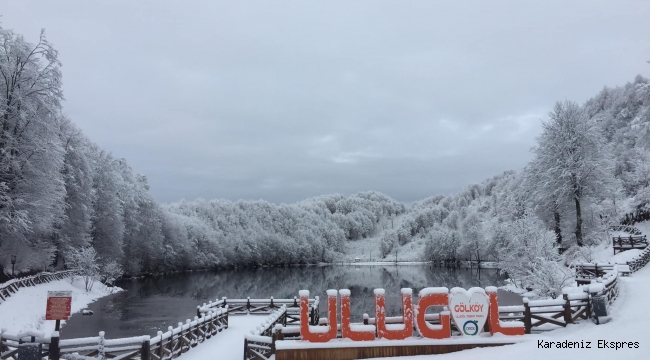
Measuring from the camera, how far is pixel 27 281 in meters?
31.6

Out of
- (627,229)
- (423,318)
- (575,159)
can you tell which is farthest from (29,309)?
(627,229)

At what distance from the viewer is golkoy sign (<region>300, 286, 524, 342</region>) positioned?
13.4 meters

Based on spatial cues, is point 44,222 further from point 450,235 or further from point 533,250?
point 450,235

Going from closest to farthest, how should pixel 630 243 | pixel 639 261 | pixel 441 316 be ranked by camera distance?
1. pixel 441 316
2. pixel 639 261
3. pixel 630 243

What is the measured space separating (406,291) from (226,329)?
1350cm

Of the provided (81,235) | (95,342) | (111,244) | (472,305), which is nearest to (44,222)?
(81,235)

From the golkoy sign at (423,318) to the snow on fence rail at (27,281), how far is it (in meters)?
22.7

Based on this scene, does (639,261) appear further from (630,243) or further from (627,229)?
(627,229)

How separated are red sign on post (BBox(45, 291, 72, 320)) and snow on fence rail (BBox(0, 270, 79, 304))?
1695cm

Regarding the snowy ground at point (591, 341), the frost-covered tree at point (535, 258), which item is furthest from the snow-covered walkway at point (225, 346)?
the frost-covered tree at point (535, 258)

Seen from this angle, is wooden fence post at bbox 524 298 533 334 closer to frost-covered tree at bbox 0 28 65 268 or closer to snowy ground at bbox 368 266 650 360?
snowy ground at bbox 368 266 650 360

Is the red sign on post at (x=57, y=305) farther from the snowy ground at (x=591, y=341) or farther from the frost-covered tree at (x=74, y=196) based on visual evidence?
the frost-covered tree at (x=74, y=196)

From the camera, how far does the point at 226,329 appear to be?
76.5 ft

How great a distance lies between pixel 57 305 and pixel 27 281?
79.3 feet
